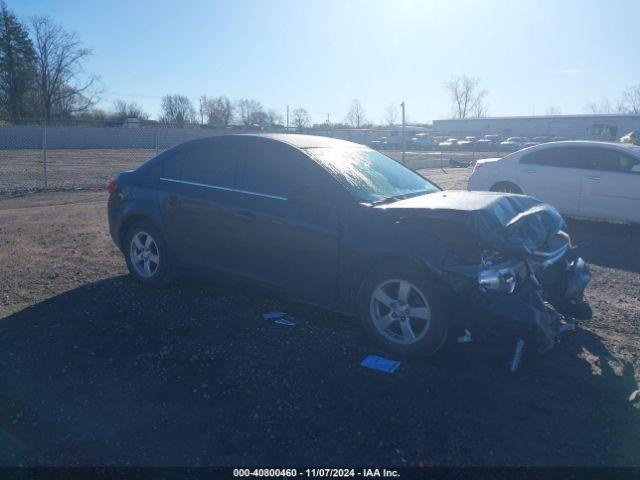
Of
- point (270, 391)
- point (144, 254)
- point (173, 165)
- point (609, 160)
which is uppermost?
point (609, 160)

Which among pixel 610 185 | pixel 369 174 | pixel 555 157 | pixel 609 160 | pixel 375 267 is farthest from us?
pixel 555 157

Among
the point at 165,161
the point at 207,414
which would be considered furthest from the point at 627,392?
the point at 165,161

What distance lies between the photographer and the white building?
63.1 metres

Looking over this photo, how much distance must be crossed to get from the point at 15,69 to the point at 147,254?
70301mm

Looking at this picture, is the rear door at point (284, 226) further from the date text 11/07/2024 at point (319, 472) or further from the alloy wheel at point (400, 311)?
the date text 11/07/2024 at point (319, 472)

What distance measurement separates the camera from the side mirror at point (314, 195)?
4.82 metres

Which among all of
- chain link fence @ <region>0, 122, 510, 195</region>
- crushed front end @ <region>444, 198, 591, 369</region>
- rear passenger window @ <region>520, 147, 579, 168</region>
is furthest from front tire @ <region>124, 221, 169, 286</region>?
chain link fence @ <region>0, 122, 510, 195</region>

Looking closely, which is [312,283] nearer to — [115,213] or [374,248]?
[374,248]

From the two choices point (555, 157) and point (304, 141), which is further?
point (555, 157)

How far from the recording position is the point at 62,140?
155 ft

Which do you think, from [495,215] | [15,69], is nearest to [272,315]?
[495,215]

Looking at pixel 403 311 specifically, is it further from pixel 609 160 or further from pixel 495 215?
pixel 609 160

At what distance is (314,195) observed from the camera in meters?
4.82

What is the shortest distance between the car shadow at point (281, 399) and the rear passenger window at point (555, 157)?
627 centimetres
